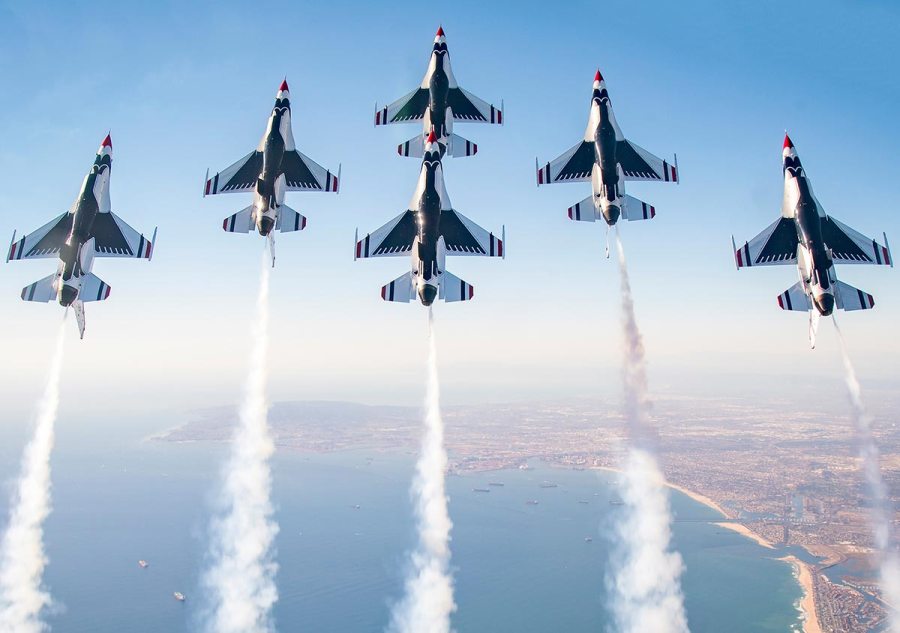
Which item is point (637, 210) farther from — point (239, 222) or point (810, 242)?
point (239, 222)

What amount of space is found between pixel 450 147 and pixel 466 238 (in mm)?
11197

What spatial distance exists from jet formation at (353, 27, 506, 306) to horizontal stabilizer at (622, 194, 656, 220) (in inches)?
436

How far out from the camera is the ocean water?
3868 inches

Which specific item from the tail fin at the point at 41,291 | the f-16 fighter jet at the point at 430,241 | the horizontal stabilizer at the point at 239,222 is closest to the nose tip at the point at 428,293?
the f-16 fighter jet at the point at 430,241

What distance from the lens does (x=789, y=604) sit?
99.0m

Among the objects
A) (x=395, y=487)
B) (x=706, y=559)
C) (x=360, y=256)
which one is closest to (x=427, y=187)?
(x=360, y=256)

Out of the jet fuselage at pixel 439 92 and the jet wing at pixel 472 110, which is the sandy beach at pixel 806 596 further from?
the jet fuselage at pixel 439 92

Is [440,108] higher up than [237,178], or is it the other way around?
[440,108]

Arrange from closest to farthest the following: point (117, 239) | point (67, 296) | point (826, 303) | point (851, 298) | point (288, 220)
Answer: point (826, 303) → point (851, 298) → point (67, 296) → point (288, 220) → point (117, 239)

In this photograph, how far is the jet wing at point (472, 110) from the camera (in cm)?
5319

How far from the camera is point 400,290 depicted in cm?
3981

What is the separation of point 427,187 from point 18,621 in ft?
316

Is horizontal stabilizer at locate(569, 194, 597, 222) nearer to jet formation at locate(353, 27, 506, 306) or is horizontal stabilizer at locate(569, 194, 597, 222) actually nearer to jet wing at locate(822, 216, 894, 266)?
jet formation at locate(353, 27, 506, 306)

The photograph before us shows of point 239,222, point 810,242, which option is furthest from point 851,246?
point 239,222
